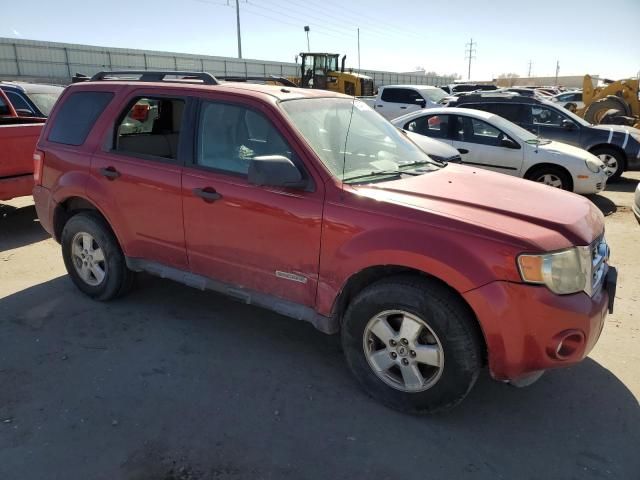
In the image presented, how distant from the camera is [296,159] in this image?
3221mm

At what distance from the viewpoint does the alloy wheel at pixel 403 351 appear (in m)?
2.88

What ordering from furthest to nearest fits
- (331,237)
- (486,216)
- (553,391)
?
(553,391) → (331,237) → (486,216)

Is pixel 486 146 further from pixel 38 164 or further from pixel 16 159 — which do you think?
pixel 16 159

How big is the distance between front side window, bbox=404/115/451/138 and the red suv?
5.00m

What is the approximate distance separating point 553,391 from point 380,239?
1.59 m

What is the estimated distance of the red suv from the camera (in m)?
2.67

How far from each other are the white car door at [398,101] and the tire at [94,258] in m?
12.2

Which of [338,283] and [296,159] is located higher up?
[296,159]

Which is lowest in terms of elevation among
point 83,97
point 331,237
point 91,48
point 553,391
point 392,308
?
point 553,391

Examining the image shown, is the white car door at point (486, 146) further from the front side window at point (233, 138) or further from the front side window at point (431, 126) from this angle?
the front side window at point (233, 138)

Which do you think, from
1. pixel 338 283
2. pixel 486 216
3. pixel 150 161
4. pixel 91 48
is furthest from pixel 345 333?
pixel 91 48

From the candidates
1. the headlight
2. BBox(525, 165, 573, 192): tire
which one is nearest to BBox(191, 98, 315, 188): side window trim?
BBox(525, 165, 573, 192): tire

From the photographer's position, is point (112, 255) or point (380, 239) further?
point (112, 255)

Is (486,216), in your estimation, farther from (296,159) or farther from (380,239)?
(296,159)
